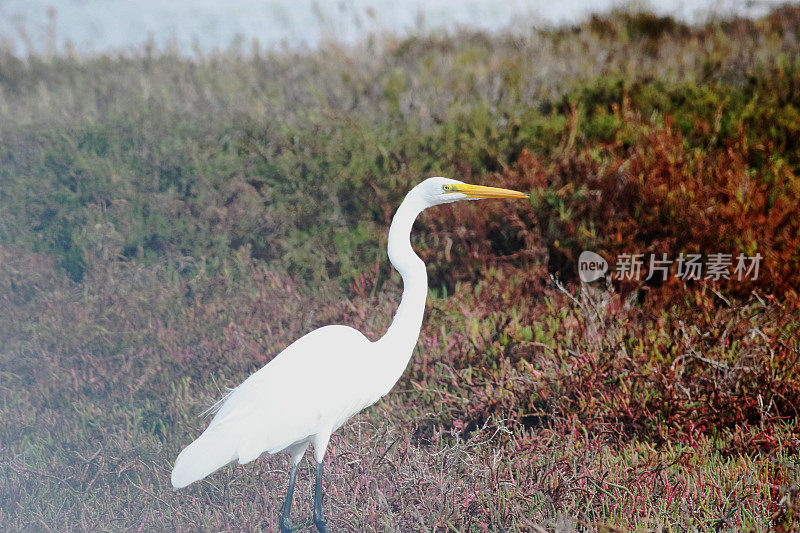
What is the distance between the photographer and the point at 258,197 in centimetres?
498

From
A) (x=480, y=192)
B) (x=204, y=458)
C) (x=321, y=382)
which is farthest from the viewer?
(x=480, y=192)

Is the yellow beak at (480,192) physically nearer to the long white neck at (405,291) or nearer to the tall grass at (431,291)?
the long white neck at (405,291)

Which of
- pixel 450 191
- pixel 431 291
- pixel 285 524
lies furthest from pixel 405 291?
pixel 431 291

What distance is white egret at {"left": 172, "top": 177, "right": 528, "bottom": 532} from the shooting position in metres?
2.51

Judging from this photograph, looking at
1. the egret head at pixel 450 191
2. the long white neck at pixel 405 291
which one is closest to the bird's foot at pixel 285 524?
the long white neck at pixel 405 291

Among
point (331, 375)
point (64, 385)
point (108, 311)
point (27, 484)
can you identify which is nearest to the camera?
point (331, 375)

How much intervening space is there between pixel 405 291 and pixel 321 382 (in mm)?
489

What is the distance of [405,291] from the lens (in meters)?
2.67

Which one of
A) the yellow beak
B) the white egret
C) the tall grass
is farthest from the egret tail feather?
the yellow beak

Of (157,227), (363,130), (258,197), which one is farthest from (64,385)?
(363,130)

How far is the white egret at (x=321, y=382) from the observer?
2.51 metres

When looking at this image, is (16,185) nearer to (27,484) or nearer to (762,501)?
(27,484)

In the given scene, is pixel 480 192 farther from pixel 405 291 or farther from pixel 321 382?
pixel 321 382

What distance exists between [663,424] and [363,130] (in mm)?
3087
